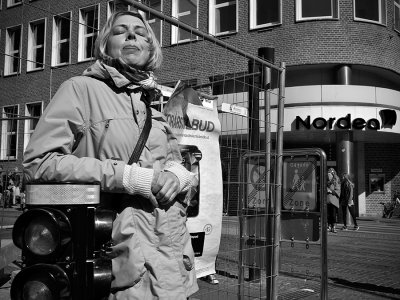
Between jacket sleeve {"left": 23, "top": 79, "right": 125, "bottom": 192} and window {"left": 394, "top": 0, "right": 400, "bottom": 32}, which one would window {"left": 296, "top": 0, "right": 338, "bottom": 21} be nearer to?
window {"left": 394, "top": 0, "right": 400, "bottom": 32}

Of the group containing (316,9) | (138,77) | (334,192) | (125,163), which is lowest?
(334,192)

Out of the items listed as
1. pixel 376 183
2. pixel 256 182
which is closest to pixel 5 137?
pixel 256 182

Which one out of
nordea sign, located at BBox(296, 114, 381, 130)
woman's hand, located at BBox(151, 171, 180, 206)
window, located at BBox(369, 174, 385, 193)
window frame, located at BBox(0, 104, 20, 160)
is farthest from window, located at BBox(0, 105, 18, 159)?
window, located at BBox(369, 174, 385, 193)

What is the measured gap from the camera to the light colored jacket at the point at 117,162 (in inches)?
69.9

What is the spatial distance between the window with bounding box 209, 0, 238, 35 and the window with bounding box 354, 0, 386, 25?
4855mm

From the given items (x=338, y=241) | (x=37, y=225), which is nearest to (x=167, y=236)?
(x=37, y=225)

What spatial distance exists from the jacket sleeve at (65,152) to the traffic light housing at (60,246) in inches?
7.1

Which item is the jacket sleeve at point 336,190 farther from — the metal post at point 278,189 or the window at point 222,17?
the metal post at point 278,189

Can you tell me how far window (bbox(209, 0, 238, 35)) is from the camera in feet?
64.8

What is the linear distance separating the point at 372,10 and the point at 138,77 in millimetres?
18915

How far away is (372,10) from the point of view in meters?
18.9

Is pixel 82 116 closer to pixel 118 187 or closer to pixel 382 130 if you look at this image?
pixel 118 187

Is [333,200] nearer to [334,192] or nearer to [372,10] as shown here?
[334,192]

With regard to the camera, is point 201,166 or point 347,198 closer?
point 201,166
